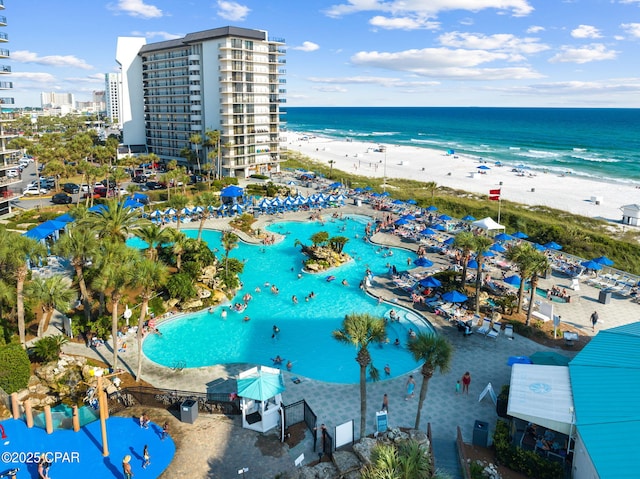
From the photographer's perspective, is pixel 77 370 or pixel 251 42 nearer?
pixel 77 370

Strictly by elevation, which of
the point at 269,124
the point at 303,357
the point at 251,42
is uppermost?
the point at 251,42

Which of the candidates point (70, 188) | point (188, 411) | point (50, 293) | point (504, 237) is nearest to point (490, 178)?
point (504, 237)

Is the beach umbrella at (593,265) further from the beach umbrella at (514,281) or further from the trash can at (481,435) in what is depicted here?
the trash can at (481,435)

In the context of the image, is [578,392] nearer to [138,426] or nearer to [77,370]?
[138,426]

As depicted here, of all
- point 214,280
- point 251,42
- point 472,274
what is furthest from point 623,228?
point 251,42

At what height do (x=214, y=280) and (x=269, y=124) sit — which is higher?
(x=269, y=124)

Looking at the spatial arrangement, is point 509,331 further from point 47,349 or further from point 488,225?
point 47,349

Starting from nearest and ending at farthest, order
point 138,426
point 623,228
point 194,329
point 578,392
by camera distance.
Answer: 1. point 578,392
2. point 138,426
3. point 194,329
4. point 623,228
